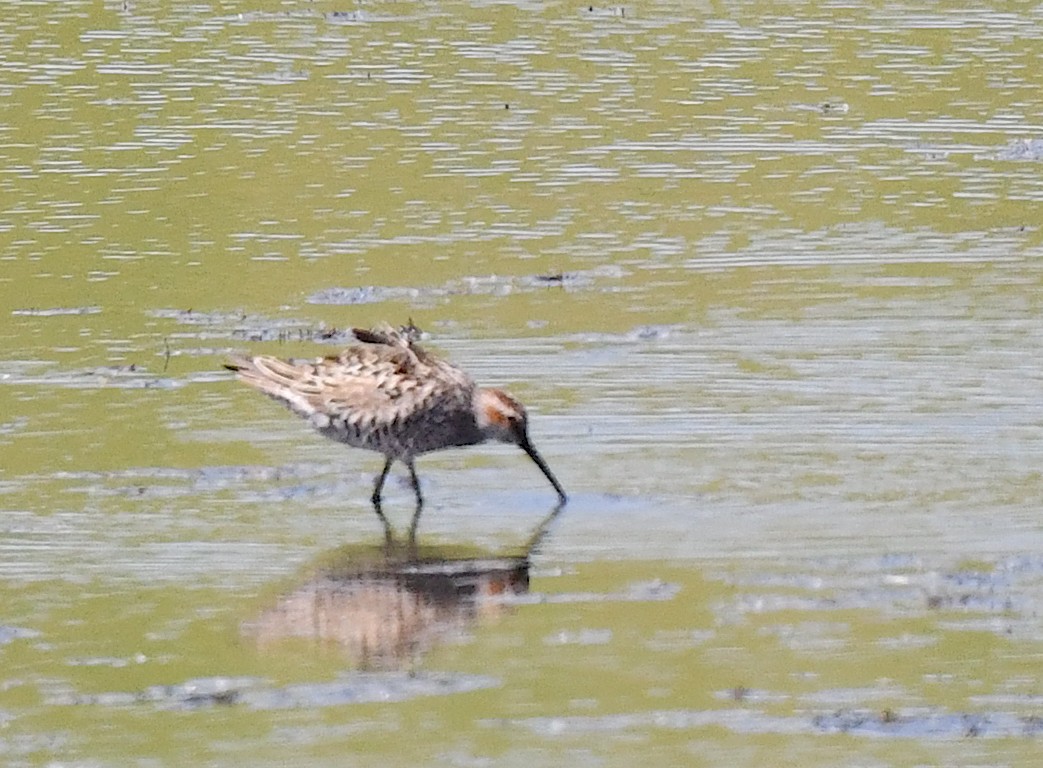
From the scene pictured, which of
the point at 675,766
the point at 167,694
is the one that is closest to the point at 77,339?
the point at 167,694

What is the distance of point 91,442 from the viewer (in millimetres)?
12164

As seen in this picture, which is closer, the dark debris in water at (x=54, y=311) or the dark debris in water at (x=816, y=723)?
the dark debris in water at (x=816, y=723)

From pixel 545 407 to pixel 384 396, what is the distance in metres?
1.29

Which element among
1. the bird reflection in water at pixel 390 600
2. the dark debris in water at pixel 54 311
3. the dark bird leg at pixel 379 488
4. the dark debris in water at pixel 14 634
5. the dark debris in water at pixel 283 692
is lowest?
the dark debris in water at pixel 54 311

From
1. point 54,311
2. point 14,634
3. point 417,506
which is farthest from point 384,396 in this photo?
point 54,311

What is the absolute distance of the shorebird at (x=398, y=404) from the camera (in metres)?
11.5

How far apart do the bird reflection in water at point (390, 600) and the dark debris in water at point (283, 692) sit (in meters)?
0.24

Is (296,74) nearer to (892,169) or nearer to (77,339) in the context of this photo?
(892,169)

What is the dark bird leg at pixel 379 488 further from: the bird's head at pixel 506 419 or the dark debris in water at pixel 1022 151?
the dark debris in water at pixel 1022 151

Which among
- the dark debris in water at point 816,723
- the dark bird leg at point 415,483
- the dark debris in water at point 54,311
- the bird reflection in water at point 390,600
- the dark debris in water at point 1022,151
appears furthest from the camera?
the dark debris in water at point 1022,151

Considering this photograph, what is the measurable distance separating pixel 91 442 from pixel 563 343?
9.47ft

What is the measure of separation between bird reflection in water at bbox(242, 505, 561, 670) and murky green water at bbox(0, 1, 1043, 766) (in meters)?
0.02

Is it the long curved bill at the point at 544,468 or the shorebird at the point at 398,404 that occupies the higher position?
the shorebird at the point at 398,404

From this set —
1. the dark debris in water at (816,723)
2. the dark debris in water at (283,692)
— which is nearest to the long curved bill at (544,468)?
the dark debris in water at (283,692)
